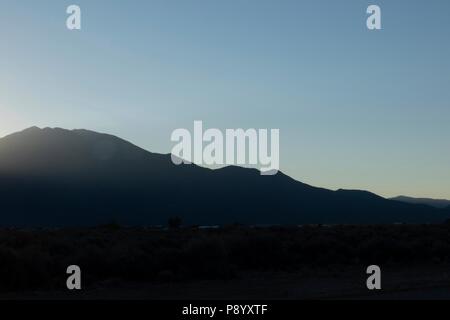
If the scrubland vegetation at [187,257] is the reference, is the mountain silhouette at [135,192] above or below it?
above

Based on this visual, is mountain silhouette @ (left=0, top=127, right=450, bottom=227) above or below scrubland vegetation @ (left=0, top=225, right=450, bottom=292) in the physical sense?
above

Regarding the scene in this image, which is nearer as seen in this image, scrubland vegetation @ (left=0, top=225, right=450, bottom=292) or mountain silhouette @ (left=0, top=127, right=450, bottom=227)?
scrubland vegetation @ (left=0, top=225, right=450, bottom=292)

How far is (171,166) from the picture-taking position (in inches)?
5851

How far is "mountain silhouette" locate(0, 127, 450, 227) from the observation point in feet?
407

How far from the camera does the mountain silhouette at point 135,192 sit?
4887 inches

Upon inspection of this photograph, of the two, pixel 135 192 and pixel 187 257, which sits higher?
pixel 135 192

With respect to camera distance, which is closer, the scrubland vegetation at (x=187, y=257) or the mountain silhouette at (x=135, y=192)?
the scrubland vegetation at (x=187, y=257)

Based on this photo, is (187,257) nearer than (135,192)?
Yes

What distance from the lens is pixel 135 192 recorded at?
13600 cm
